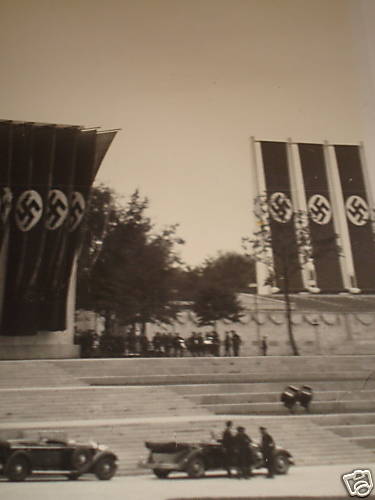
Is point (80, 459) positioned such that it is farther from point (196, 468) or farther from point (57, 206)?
point (57, 206)

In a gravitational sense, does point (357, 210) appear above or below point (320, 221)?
above

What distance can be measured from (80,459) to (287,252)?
12.9 ft

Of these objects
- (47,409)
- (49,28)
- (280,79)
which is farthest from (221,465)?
(49,28)

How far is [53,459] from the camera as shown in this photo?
4.93 m

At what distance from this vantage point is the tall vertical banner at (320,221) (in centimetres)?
705

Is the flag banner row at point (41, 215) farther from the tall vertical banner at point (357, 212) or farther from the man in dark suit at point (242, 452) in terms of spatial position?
the tall vertical banner at point (357, 212)

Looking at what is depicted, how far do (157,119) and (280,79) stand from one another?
73.2 inches

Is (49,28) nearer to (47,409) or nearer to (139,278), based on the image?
(139,278)

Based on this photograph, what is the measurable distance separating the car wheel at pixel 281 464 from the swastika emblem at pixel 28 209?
4362 millimetres

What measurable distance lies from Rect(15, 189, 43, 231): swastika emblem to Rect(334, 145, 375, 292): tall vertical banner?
4208mm

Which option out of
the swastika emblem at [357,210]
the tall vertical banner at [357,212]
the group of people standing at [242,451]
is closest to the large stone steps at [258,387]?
the group of people standing at [242,451]

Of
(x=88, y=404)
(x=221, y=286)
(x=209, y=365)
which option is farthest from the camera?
(x=221, y=286)

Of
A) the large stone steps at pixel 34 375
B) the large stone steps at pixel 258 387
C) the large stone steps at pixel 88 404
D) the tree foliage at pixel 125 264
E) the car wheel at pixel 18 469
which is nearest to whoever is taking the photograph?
the car wheel at pixel 18 469

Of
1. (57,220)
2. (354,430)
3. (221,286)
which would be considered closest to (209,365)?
(221,286)
